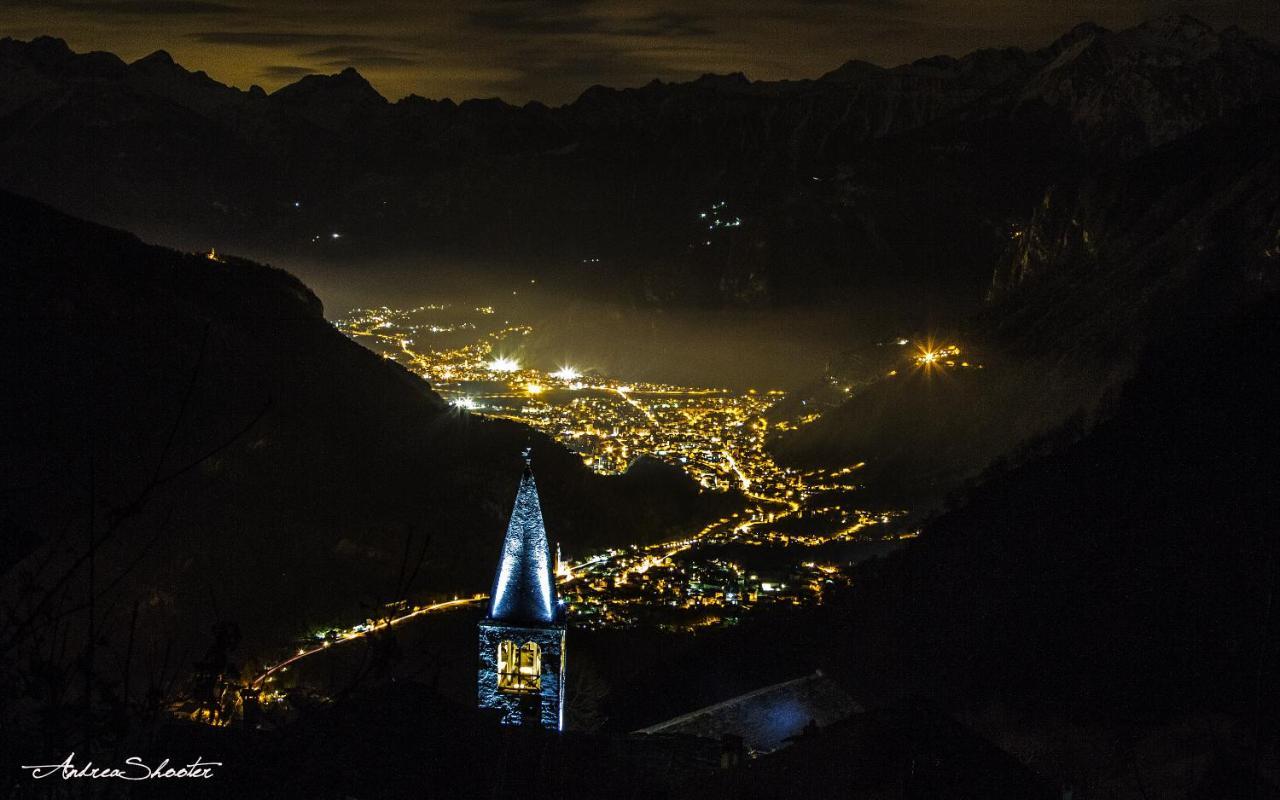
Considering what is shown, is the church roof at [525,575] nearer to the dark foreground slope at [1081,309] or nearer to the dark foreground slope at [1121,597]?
the dark foreground slope at [1121,597]

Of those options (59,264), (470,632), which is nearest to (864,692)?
(470,632)

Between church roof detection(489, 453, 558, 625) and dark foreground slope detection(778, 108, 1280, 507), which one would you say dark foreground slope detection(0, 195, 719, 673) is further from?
dark foreground slope detection(778, 108, 1280, 507)

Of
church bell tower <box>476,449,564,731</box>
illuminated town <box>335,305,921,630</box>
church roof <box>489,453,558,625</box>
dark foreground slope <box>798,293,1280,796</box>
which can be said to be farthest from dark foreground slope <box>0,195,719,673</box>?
dark foreground slope <box>798,293,1280,796</box>

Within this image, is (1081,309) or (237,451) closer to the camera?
(237,451)

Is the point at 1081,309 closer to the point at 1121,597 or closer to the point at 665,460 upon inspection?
the point at 665,460

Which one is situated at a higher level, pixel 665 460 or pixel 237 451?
pixel 665 460

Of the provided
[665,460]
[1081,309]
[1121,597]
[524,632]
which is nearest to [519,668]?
[524,632]

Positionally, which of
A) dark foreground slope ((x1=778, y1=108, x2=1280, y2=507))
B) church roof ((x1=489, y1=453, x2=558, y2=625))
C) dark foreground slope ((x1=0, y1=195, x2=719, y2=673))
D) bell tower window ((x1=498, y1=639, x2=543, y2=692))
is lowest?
bell tower window ((x1=498, y1=639, x2=543, y2=692))

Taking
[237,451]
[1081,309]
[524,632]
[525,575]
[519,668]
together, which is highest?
[1081,309]
